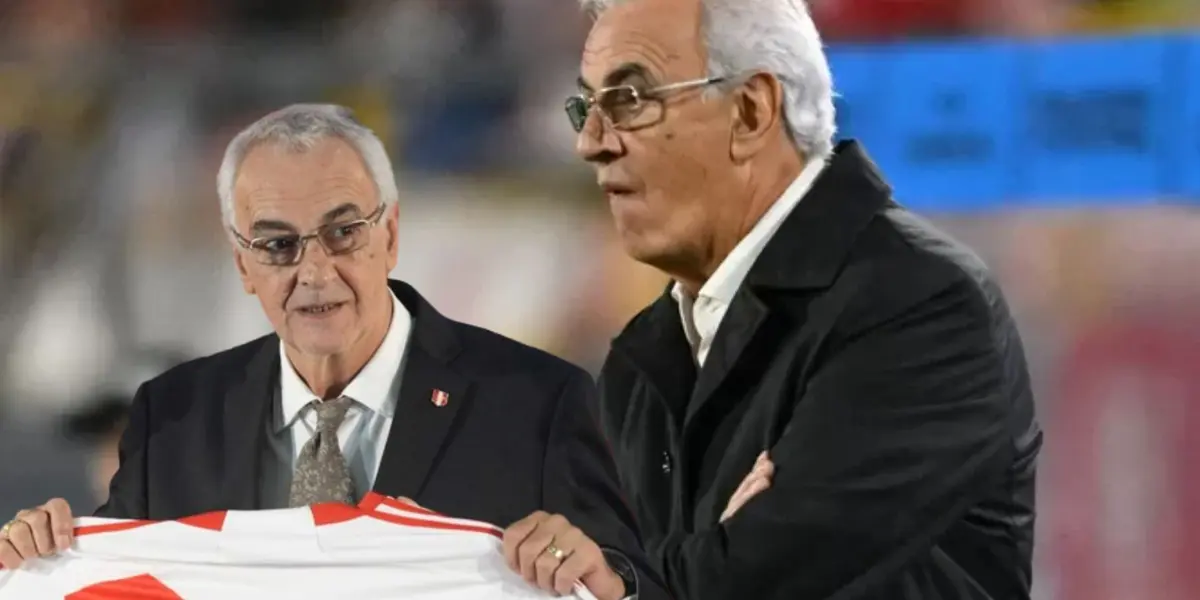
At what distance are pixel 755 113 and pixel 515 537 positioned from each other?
0.63 m

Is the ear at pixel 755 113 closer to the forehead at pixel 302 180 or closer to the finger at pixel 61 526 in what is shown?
the forehead at pixel 302 180

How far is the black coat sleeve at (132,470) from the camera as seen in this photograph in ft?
7.02

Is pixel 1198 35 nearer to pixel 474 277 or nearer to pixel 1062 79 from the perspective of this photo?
pixel 1062 79

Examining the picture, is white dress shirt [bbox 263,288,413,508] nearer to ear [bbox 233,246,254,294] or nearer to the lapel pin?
the lapel pin

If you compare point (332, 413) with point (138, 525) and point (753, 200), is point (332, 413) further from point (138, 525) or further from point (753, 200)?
point (753, 200)

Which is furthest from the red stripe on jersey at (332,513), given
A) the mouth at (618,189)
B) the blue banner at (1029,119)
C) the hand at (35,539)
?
the blue banner at (1029,119)

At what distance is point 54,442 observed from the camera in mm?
2375

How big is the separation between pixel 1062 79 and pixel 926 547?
89 cm

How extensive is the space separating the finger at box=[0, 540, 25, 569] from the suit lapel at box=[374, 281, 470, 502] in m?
0.50

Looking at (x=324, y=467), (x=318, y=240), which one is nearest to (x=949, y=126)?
(x=318, y=240)

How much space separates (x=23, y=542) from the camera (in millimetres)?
1842

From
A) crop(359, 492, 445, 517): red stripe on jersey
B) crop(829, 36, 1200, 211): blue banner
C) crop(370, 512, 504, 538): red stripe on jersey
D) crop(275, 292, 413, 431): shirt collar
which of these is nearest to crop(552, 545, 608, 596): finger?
crop(370, 512, 504, 538): red stripe on jersey

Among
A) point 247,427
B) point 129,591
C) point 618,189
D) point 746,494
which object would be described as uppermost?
point 618,189

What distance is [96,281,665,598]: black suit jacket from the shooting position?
6.70ft
